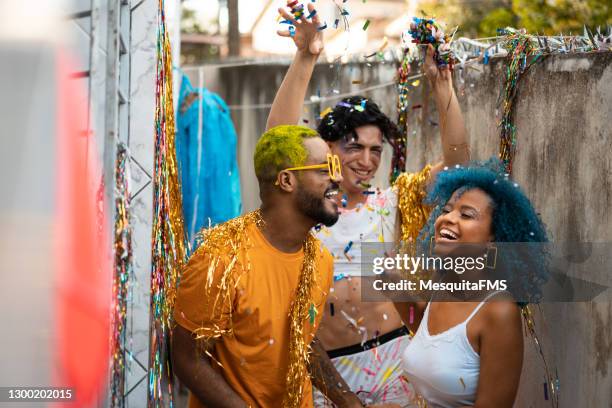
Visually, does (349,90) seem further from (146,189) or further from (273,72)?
(146,189)

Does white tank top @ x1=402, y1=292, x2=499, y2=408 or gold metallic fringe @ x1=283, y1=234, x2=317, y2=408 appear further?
gold metallic fringe @ x1=283, y1=234, x2=317, y2=408

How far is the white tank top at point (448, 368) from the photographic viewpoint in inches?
115

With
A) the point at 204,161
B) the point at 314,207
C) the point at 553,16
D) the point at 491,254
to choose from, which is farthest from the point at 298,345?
the point at 553,16

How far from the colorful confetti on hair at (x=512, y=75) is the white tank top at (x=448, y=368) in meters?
1.19

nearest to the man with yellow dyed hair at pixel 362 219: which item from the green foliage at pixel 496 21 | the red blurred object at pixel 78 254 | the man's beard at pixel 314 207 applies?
the man's beard at pixel 314 207

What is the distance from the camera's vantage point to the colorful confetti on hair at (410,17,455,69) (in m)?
3.84

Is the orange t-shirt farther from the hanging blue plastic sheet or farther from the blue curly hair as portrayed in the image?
the hanging blue plastic sheet

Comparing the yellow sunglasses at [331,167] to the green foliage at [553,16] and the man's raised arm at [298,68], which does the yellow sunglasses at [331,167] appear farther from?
the green foliage at [553,16]

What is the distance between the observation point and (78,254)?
2.42 metres

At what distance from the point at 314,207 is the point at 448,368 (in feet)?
2.51

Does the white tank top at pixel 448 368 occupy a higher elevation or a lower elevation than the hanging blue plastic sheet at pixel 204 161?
lower

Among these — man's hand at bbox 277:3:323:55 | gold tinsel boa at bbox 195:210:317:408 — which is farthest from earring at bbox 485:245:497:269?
man's hand at bbox 277:3:323:55

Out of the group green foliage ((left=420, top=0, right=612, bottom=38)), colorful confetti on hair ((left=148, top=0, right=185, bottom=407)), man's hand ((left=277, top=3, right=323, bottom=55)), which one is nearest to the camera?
colorful confetti on hair ((left=148, top=0, right=185, bottom=407))

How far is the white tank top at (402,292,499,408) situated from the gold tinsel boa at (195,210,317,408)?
0.41 metres
